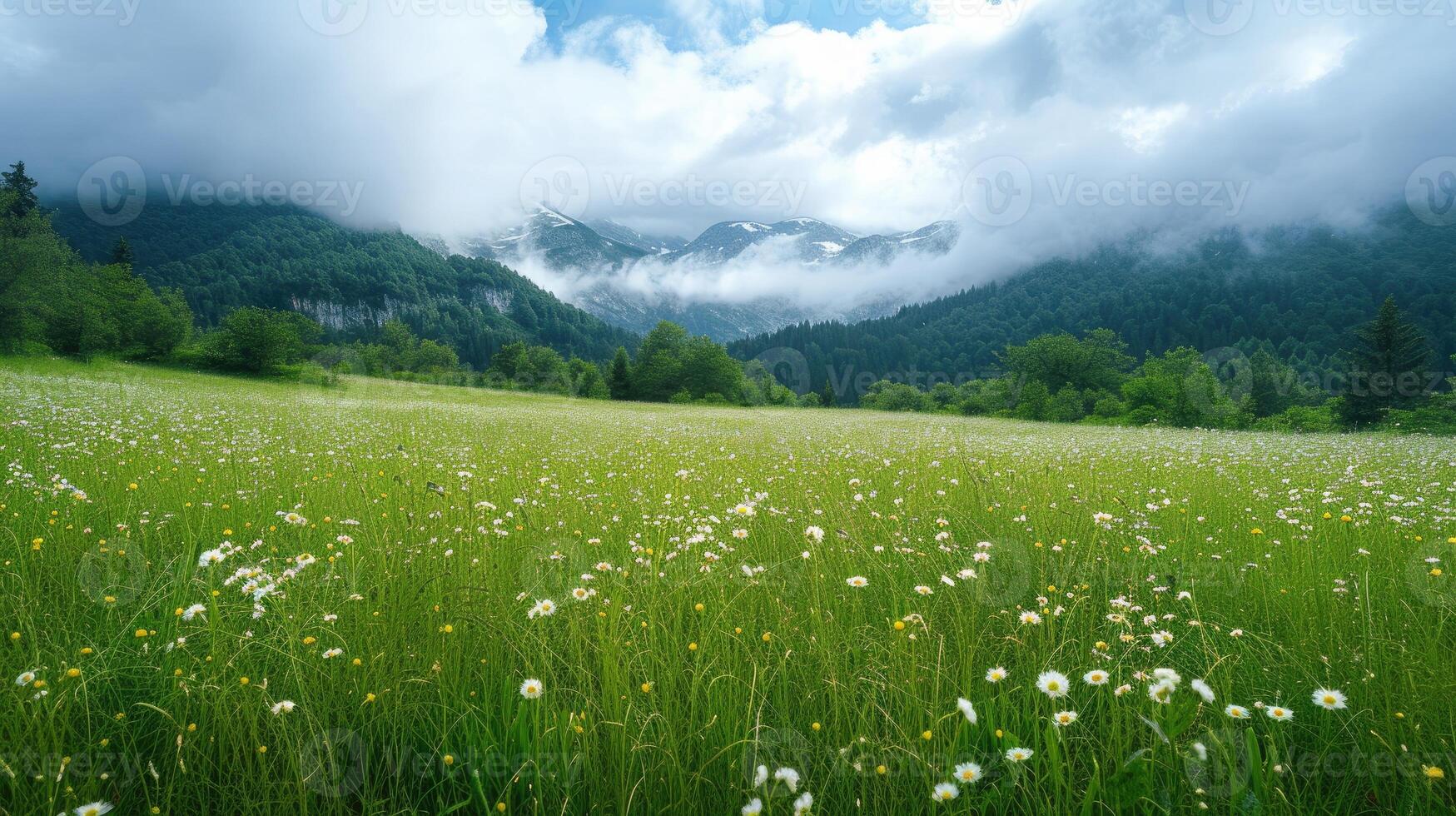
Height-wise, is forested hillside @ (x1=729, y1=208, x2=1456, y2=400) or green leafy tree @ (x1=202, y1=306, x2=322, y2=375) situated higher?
forested hillside @ (x1=729, y1=208, x2=1456, y2=400)

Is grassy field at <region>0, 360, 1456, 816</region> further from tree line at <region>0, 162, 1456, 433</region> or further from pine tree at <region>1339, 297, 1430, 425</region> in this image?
pine tree at <region>1339, 297, 1430, 425</region>

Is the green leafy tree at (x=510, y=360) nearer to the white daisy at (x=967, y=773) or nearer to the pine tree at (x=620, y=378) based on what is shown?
the pine tree at (x=620, y=378)

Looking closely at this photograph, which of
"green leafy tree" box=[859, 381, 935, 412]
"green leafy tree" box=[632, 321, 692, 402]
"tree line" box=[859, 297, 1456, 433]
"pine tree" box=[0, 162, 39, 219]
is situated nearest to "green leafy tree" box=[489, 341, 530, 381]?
"green leafy tree" box=[632, 321, 692, 402]

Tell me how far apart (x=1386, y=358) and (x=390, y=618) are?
216 ft

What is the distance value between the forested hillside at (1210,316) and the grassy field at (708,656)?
128 meters

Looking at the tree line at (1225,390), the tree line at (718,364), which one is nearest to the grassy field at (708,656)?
the tree line at (1225,390)

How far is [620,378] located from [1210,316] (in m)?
156

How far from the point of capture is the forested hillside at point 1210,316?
127 m

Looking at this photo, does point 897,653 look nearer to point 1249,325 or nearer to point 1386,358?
point 1386,358

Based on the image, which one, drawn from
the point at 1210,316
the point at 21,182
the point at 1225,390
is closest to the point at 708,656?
the point at 1225,390

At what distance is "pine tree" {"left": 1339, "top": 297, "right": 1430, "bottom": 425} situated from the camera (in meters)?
39.7

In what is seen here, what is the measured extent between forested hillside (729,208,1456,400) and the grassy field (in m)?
128

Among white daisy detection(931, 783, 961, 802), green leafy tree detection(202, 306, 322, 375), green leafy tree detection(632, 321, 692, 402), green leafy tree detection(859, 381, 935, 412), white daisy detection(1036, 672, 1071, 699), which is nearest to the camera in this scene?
white daisy detection(931, 783, 961, 802)

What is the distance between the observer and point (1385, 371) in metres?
42.3
